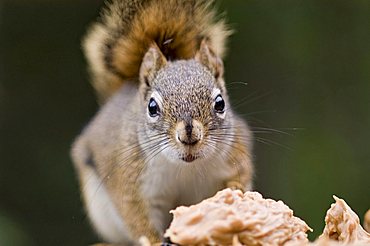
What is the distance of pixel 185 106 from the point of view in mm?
1301

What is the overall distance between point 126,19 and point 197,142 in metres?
0.42

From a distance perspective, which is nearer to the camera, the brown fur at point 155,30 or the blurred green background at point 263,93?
the brown fur at point 155,30

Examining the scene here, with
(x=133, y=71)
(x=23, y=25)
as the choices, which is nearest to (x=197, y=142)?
(x=133, y=71)

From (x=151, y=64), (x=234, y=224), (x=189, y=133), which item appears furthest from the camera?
(x=151, y=64)

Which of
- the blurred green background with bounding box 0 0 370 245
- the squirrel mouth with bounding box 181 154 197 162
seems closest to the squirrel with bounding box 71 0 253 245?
the squirrel mouth with bounding box 181 154 197 162

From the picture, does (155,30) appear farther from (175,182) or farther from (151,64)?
(175,182)

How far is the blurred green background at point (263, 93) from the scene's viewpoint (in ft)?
8.09

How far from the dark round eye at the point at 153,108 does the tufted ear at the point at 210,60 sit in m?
0.12

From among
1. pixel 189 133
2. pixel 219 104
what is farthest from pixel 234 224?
pixel 219 104

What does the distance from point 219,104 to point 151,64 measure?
0.55 ft

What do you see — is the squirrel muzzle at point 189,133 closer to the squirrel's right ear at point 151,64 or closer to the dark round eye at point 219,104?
the dark round eye at point 219,104

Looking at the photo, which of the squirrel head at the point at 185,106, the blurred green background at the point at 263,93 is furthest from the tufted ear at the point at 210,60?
the blurred green background at the point at 263,93

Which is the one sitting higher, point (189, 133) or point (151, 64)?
point (151, 64)

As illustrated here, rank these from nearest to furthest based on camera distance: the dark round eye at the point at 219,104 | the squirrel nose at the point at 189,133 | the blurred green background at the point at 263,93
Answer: the squirrel nose at the point at 189,133, the dark round eye at the point at 219,104, the blurred green background at the point at 263,93
